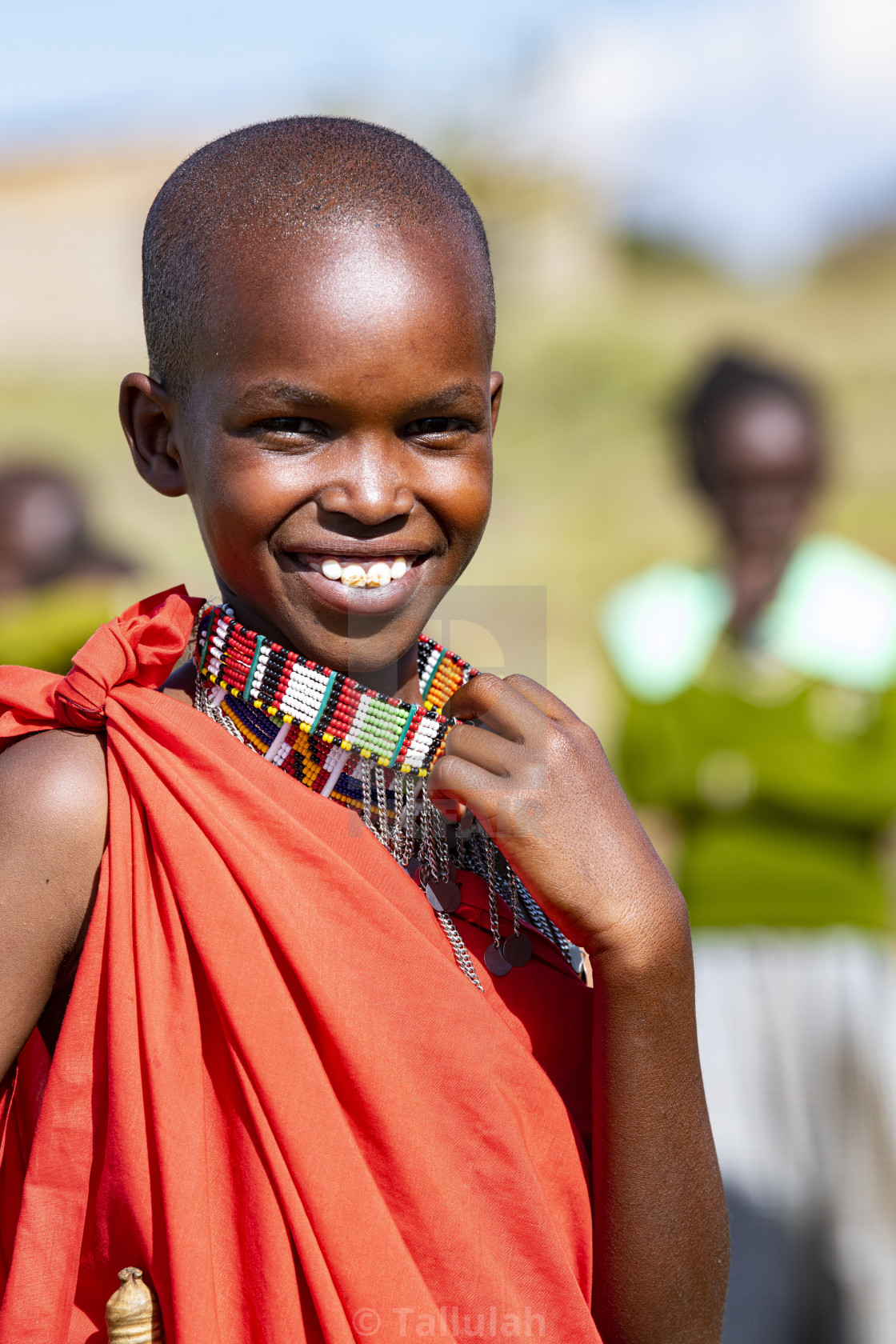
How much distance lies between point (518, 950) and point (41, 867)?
21.2 inches

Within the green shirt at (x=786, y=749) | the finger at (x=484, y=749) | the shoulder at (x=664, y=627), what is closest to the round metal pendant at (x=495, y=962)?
the finger at (x=484, y=749)

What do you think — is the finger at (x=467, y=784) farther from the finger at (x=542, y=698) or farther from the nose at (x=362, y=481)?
the nose at (x=362, y=481)

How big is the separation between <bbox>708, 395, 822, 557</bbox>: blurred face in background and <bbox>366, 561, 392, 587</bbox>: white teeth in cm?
317

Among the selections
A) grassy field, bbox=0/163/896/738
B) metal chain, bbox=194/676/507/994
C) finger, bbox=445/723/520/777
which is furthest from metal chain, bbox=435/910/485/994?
grassy field, bbox=0/163/896/738

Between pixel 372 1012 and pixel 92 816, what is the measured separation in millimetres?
341

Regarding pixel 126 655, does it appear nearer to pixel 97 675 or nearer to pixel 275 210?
pixel 97 675

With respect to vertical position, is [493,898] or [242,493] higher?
[242,493]

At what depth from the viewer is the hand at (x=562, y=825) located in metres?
1.44

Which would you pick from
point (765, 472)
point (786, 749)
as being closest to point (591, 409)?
Result: point (765, 472)

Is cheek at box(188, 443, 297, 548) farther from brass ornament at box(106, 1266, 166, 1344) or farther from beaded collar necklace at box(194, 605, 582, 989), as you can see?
brass ornament at box(106, 1266, 166, 1344)

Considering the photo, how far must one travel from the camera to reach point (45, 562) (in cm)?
568

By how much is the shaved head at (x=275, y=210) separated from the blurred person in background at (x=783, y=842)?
276 centimetres

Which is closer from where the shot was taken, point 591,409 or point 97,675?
point 97,675

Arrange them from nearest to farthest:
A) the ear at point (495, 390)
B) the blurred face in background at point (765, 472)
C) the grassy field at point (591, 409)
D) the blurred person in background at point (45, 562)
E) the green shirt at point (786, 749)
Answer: the ear at point (495, 390) → the green shirt at point (786, 749) → the blurred face in background at point (765, 472) → the blurred person in background at point (45, 562) → the grassy field at point (591, 409)
